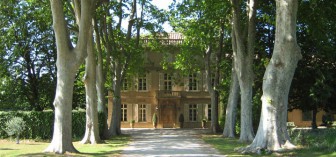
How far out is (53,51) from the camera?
40.4 metres

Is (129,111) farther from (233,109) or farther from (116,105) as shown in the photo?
→ (233,109)

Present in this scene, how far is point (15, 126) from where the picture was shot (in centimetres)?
2389

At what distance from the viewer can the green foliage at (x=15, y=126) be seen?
940 inches

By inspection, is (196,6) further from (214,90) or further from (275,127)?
(214,90)

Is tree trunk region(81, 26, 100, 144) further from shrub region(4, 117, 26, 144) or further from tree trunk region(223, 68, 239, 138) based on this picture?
tree trunk region(223, 68, 239, 138)

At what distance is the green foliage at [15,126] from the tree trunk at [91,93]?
4030 millimetres

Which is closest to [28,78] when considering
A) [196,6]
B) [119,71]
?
[119,71]

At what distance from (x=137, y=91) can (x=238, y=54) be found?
27731mm

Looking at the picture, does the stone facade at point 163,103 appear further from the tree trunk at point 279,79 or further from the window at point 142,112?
the tree trunk at point 279,79

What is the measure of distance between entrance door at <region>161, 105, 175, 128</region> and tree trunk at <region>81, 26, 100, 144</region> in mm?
26145

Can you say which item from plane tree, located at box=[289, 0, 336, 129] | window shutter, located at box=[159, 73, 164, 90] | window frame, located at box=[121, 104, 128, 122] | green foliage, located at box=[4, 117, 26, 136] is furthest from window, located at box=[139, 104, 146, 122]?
green foliage, located at box=[4, 117, 26, 136]

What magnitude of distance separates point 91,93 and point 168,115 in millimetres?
27021

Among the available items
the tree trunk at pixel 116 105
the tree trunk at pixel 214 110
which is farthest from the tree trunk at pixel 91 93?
the tree trunk at pixel 214 110

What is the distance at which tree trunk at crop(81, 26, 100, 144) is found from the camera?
864 inches
